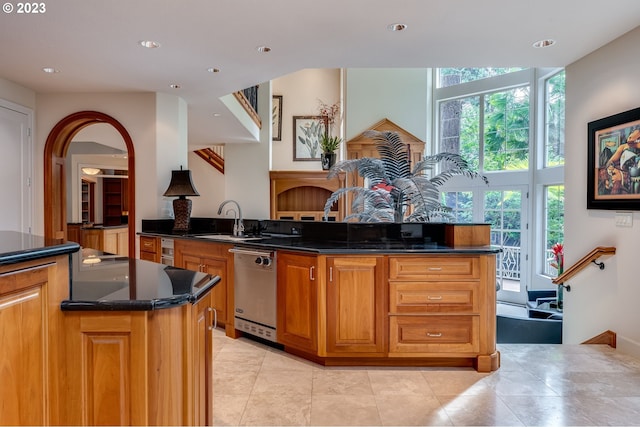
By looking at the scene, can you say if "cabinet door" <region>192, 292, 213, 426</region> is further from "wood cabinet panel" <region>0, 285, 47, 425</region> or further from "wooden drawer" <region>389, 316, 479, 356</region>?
"wooden drawer" <region>389, 316, 479, 356</region>

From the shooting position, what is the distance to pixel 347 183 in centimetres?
724

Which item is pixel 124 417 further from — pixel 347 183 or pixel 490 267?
pixel 347 183

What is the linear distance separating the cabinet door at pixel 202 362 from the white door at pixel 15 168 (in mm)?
3715

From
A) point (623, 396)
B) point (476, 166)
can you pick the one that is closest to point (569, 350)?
point (623, 396)

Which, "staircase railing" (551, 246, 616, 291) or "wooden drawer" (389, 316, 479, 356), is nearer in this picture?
"wooden drawer" (389, 316, 479, 356)

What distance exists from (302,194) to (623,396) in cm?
610

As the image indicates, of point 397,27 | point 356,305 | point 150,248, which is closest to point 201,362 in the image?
point 356,305

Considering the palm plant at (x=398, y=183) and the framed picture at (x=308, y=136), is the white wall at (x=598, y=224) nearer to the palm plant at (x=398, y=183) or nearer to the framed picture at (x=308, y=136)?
the palm plant at (x=398, y=183)

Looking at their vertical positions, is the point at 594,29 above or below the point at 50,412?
above

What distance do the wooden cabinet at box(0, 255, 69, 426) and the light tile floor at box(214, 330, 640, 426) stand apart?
1.03 metres

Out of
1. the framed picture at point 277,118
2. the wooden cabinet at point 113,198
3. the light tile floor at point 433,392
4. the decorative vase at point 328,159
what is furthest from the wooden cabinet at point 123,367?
the wooden cabinet at point 113,198

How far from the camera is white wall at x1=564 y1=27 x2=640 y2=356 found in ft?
10.0

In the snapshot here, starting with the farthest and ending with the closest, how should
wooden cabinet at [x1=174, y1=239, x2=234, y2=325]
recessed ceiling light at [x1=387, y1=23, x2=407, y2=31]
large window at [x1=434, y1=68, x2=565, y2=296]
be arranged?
large window at [x1=434, y1=68, x2=565, y2=296] < wooden cabinet at [x1=174, y1=239, x2=234, y2=325] < recessed ceiling light at [x1=387, y1=23, x2=407, y2=31]

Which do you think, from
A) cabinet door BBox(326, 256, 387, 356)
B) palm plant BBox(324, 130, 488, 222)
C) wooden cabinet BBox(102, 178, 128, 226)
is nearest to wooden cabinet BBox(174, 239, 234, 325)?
cabinet door BBox(326, 256, 387, 356)
